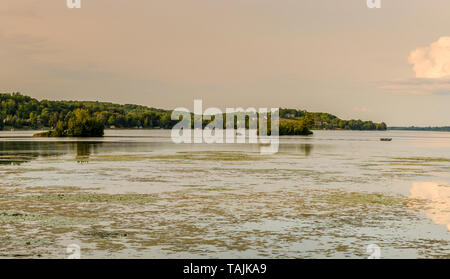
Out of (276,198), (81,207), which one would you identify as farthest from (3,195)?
(276,198)

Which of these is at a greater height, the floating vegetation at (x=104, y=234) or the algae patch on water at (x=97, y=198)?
the algae patch on water at (x=97, y=198)

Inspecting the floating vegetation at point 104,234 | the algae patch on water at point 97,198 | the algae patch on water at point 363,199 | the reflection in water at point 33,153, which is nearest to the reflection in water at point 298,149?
the reflection in water at point 33,153

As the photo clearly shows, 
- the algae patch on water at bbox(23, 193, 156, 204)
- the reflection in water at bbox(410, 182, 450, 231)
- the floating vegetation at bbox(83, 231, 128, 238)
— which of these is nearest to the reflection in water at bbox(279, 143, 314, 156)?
the reflection in water at bbox(410, 182, 450, 231)

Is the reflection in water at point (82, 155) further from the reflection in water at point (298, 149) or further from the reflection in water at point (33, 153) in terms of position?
the reflection in water at point (298, 149)

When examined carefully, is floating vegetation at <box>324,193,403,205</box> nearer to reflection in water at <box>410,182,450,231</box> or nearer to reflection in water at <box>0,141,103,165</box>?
reflection in water at <box>410,182,450,231</box>

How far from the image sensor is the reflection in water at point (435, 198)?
64.8 feet

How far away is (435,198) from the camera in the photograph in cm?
2506

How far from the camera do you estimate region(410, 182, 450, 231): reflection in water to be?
64.8 ft

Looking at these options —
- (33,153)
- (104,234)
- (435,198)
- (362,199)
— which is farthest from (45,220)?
(33,153)

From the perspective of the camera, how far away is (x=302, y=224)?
1812 cm

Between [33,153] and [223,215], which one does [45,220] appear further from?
[33,153]
